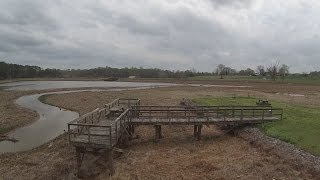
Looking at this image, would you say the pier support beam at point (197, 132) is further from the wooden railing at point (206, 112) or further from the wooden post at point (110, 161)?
the wooden post at point (110, 161)

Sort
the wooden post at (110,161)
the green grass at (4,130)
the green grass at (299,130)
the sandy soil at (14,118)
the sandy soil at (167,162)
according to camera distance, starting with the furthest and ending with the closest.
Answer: the sandy soil at (14,118), the green grass at (4,130), the green grass at (299,130), the wooden post at (110,161), the sandy soil at (167,162)

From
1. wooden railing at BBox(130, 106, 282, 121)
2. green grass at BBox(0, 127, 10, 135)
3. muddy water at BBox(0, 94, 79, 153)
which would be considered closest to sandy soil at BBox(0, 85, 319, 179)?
wooden railing at BBox(130, 106, 282, 121)

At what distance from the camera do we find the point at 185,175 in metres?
18.9

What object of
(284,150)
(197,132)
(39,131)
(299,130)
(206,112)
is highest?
(206,112)

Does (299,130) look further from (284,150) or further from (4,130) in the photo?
(4,130)

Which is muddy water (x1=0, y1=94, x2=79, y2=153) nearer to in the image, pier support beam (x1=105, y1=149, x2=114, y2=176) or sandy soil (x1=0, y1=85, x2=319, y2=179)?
sandy soil (x1=0, y1=85, x2=319, y2=179)

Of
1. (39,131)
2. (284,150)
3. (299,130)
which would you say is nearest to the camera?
(284,150)

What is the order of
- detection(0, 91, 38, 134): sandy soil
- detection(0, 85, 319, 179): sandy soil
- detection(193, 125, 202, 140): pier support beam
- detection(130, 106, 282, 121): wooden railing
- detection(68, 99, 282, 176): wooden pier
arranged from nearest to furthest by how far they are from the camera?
detection(0, 85, 319, 179): sandy soil
detection(68, 99, 282, 176): wooden pier
detection(193, 125, 202, 140): pier support beam
detection(130, 106, 282, 121): wooden railing
detection(0, 91, 38, 134): sandy soil

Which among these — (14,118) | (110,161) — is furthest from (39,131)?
(110,161)

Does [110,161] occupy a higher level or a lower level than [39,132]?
higher

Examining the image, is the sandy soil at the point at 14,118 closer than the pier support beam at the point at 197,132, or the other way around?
the pier support beam at the point at 197,132

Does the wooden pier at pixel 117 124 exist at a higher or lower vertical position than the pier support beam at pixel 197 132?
higher

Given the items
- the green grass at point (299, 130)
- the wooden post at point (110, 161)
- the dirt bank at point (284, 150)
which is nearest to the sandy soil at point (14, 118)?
the wooden post at point (110, 161)

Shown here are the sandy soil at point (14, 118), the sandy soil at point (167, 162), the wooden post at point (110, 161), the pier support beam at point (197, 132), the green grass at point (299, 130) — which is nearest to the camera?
the sandy soil at point (167, 162)
